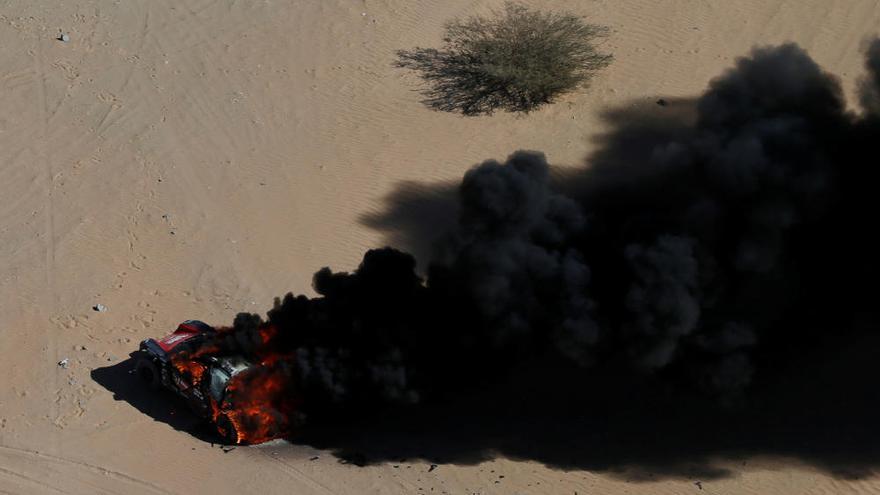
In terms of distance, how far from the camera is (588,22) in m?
28.3

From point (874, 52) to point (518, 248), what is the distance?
787 cm

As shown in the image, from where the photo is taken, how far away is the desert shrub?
85.6 feet

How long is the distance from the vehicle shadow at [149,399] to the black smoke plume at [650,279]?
148cm

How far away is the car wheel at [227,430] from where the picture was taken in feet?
58.3

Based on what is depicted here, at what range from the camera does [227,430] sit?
17.9 m

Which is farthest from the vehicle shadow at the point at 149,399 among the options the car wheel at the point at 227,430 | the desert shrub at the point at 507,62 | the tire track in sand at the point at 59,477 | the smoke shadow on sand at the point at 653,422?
the desert shrub at the point at 507,62

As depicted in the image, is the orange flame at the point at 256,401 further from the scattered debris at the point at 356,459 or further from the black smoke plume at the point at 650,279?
the scattered debris at the point at 356,459

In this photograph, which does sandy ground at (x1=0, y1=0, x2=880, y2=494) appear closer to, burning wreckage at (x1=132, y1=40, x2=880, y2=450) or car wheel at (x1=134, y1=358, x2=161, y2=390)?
car wheel at (x1=134, y1=358, x2=161, y2=390)

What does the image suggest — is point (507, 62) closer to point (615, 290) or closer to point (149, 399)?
point (615, 290)

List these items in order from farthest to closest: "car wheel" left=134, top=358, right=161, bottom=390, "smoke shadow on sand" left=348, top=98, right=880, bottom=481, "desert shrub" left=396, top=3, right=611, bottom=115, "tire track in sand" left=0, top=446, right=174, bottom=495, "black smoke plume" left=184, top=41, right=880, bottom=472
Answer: "desert shrub" left=396, top=3, right=611, bottom=115 → "car wheel" left=134, top=358, right=161, bottom=390 → "smoke shadow on sand" left=348, top=98, right=880, bottom=481 → "tire track in sand" left=0, top=446, right=174, bottom=495 → "black smoke plume" left=184, top=41, right=880, bottom=472

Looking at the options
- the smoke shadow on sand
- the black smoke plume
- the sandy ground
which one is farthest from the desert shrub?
the black smoke plume

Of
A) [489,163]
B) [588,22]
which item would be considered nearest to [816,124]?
[489,163]

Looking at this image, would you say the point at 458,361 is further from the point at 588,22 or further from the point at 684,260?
the point at 588,22

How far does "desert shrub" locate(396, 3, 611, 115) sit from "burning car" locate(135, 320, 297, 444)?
398 inches
